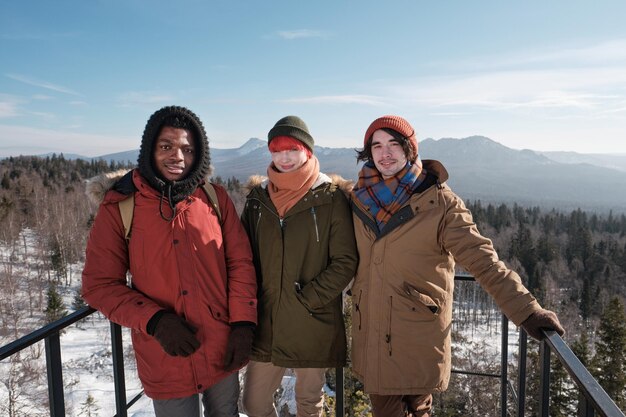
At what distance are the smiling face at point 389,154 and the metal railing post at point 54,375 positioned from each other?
2.06 m

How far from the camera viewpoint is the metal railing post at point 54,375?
2.19 metres

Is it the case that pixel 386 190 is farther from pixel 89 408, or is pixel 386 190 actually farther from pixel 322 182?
pixel 89 408

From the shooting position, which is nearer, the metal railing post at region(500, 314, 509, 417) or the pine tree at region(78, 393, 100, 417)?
the metal railing post at region(500, 314, 509, 417)

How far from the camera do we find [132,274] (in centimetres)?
242

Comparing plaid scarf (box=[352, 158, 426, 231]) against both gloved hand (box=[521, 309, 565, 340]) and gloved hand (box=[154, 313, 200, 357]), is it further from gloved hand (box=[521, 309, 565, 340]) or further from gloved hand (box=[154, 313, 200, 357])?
gloved hand (box=[154, 313, 200, 357])

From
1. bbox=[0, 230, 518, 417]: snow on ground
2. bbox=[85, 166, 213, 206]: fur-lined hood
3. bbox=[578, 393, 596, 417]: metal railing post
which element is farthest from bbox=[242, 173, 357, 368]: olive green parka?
bbox=[0, 230, 518, 417]: snow on ground

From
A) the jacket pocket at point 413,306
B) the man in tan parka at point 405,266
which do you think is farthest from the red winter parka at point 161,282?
the jacket pocket at point 413,306

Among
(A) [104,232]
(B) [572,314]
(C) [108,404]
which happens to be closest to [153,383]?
(A) [104,232]

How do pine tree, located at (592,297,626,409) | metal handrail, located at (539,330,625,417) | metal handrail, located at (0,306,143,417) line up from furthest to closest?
pine tree, located at (592,297,626,409)
metal handrail, located at (0,306,143,417)
metal handrail, located at (539,330,625,417)

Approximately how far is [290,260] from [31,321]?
46790mm

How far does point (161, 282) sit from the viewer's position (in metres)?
2.42

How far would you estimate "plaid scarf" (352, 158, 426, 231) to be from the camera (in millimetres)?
2711

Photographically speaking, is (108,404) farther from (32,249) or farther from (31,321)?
(32,249)

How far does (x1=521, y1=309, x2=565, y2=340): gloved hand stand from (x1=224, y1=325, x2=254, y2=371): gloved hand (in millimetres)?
1507
